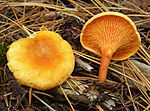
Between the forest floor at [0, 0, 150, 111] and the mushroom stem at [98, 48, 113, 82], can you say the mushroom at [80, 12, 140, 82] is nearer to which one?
the mushroom stem at [98, 48, 113, 82]

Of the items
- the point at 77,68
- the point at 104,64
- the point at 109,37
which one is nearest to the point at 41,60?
the point at 77,68

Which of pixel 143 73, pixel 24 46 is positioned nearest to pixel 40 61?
pixel 24 46

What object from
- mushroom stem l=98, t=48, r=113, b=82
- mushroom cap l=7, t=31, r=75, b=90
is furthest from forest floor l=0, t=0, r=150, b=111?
mushroom cap l=7, t=31, r=75, b=90

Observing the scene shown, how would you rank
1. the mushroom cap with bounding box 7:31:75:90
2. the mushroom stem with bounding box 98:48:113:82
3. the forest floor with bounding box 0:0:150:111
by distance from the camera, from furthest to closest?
the mushroom stem with bounding box 98:48:113:82, the forest floor with bounding box 0:0:150:111, the mushroom cap with bounding box 7:31:75:90

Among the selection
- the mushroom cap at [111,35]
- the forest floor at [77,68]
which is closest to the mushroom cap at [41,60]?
the forest floor at [77,68]

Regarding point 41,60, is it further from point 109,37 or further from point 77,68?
point 109,37

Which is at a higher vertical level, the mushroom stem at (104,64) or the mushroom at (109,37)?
the mushroom at (109,37)

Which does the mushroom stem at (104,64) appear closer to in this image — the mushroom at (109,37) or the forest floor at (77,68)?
the mushroom at (109,37)
